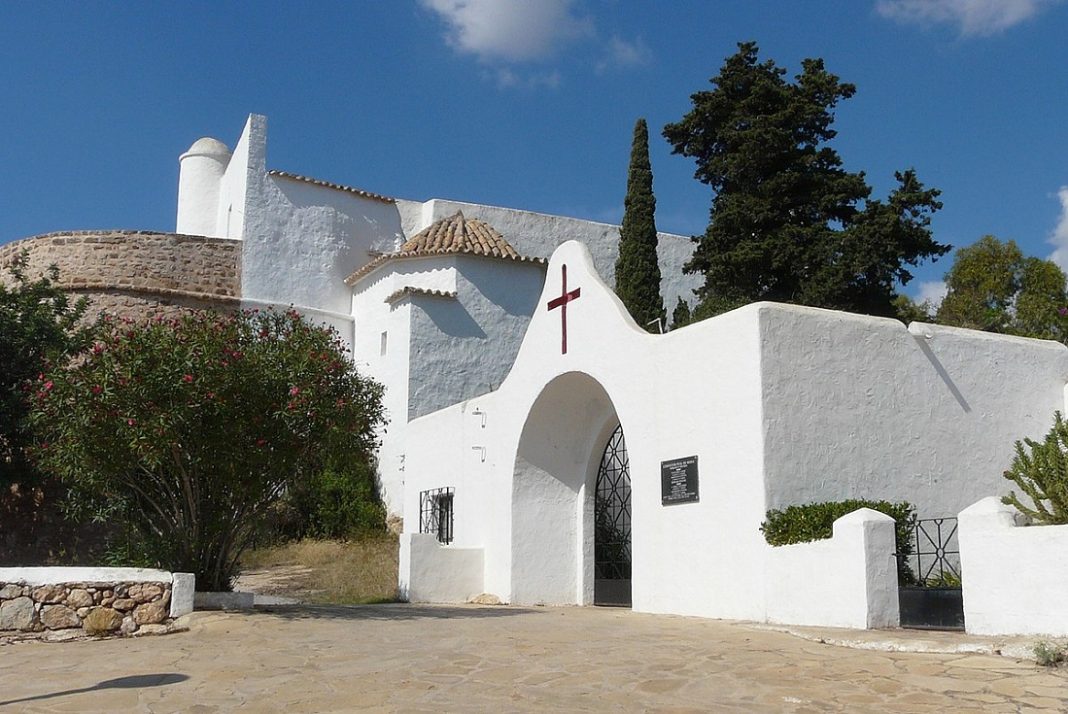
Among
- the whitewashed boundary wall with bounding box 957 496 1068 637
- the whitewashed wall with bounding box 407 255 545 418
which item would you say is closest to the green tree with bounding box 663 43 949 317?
the whitewashed wall with bounding box 407 255 545 418

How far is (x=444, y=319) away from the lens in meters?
24.0

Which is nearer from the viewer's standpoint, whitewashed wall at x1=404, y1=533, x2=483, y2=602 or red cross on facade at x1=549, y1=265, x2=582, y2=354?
red cross on facade at x1=549, y1=265, x2=582, y2=354

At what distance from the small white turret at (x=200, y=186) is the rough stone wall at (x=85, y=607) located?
65.6 ft

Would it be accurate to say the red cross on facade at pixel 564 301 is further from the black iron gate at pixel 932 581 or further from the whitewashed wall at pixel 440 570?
the black iron gate at pixel 932 581

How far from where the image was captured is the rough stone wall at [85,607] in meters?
10.5

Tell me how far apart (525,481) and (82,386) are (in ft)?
24.4

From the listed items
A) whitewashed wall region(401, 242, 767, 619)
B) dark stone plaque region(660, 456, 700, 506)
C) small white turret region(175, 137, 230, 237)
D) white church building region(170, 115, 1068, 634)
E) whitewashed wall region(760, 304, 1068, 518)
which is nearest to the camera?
white church building region(170, 115, 1068, 634)

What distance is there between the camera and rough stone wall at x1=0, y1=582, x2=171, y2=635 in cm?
1052

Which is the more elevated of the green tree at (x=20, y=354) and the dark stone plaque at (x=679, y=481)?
the green tree at (x=20, y=354)

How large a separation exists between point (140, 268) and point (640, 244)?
12844mm

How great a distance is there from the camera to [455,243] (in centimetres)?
2469

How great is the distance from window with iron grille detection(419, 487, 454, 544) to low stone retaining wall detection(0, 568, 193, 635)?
781 centimetres

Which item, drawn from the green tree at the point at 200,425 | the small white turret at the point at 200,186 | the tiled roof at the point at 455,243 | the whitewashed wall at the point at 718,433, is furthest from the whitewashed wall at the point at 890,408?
the small white turret at the point at 200,186

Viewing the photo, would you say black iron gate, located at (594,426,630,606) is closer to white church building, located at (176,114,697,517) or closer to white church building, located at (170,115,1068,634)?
white church building, located at (170,115,1068,634)
